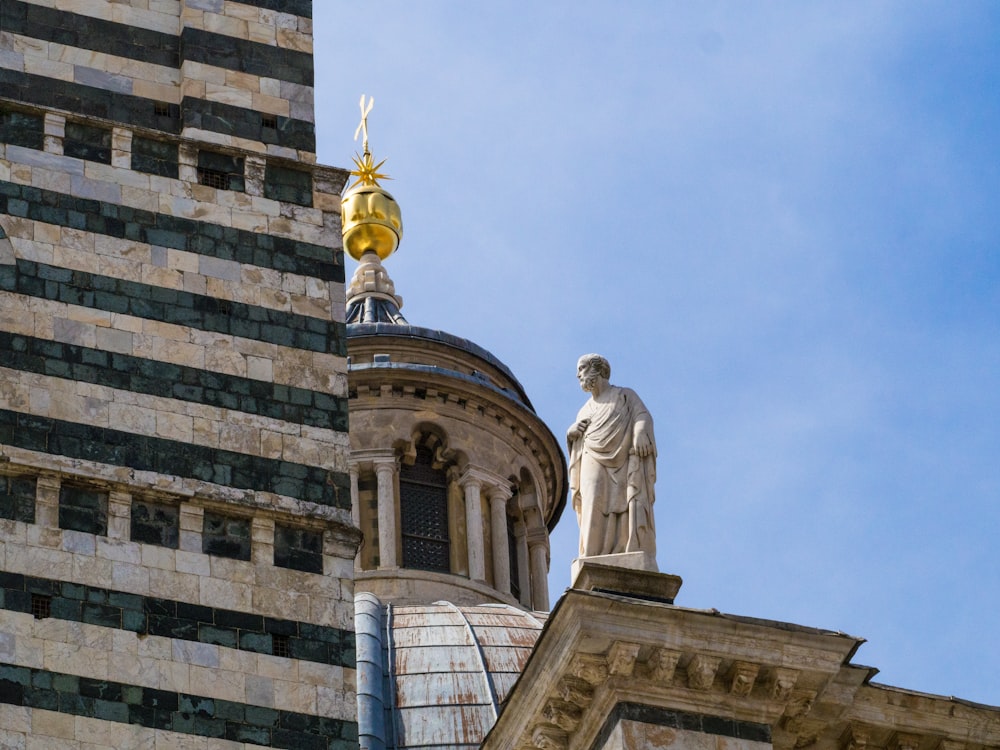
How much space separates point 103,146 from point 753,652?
17.5 feet

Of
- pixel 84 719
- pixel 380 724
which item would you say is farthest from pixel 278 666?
pixel 380 724

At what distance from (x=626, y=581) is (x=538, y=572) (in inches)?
781

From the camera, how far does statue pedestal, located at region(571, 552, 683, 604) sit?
17844mm

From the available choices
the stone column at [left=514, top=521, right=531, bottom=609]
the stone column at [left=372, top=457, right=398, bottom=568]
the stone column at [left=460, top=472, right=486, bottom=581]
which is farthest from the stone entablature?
the stone column at [left=514, top=521, right=531, bottom=609]

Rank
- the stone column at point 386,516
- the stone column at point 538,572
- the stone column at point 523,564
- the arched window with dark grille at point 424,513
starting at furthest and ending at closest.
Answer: the stone column at point 538,572 → the stone column at point 523,564 → the arched window with dark grille at point 424,513 → the stone column at point 386,516

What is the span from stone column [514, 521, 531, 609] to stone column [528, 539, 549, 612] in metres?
0.10

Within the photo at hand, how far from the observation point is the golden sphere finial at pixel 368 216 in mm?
40125

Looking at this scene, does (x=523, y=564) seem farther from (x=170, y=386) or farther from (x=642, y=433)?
(x=170, y=386)

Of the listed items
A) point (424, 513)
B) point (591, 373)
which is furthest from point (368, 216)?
point (591, 373)

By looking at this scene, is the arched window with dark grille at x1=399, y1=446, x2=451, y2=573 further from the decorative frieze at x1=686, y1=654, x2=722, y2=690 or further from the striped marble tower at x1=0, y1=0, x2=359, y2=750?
the decorative frieze at x1=686, y1=654, x2=722, y2=690

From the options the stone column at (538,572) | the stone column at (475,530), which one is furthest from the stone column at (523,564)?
the stone column at (475,530)

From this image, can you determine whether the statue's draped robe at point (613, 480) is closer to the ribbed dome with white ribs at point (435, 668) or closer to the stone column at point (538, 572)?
the ribbed dome with white ribs at point (435, 668)

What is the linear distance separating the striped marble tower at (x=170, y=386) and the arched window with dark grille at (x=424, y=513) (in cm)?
1780

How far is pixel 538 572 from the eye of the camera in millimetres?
37688
